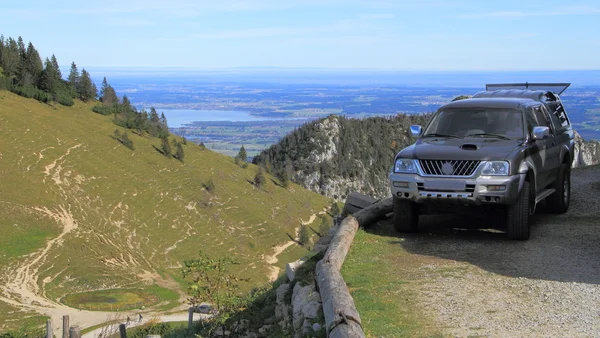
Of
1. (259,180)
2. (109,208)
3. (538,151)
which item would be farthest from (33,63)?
(538,151)

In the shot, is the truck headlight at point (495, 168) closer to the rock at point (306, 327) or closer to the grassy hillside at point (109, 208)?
the rock at point (306, 327)

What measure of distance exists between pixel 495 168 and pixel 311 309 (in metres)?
4.66

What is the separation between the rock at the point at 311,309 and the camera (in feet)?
27.3

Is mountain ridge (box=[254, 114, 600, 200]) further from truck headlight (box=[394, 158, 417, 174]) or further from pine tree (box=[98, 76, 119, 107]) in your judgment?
truck headlight (box=[394, 158, 417, 174])

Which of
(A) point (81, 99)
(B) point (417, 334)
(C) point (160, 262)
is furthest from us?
(A) point (81, 99)

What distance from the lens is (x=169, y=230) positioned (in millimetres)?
104562

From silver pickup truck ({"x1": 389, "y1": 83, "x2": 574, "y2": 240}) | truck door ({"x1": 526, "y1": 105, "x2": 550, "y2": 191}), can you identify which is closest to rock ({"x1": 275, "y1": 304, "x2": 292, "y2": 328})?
silver pickup truck ({"x1": 389, "y1": 83, "x2": 574, "y2": 240})

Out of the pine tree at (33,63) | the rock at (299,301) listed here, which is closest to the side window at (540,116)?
the rock at (299,301)

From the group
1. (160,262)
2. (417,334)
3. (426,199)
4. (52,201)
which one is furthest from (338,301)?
(52,201)

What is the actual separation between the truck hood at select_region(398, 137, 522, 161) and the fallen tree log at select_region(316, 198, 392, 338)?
177 cm

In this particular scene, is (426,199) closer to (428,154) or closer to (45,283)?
(428,154)

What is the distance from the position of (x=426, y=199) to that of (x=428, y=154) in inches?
30.9

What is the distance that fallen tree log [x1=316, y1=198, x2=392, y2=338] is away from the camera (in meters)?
6.72

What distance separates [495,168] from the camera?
11492 mm
